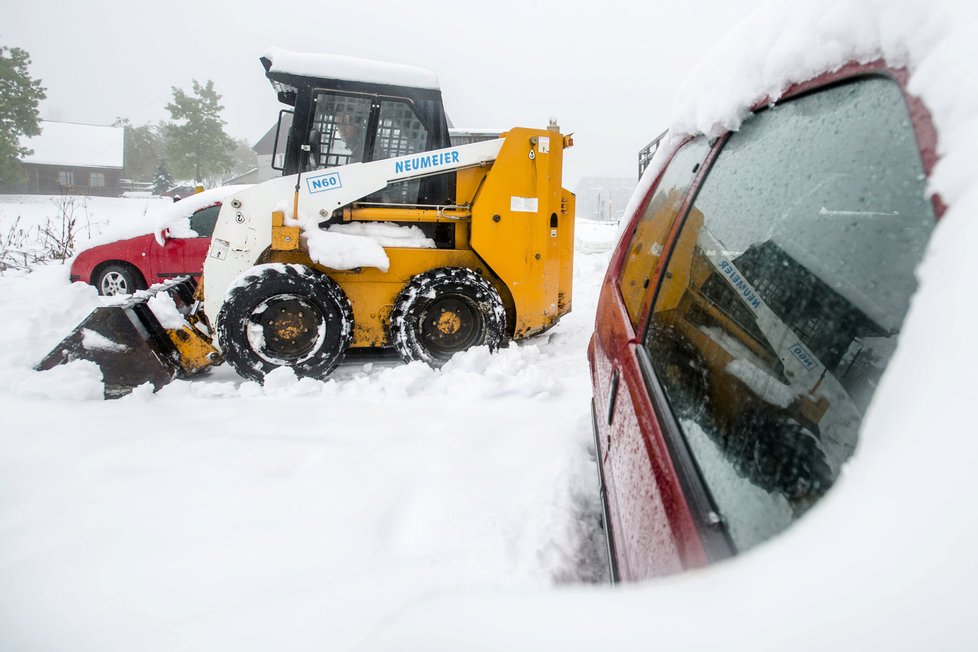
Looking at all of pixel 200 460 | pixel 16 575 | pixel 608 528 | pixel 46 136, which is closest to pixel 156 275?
pixel 200 460

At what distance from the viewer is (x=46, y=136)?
156ft

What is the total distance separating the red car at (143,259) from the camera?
8.48 metres

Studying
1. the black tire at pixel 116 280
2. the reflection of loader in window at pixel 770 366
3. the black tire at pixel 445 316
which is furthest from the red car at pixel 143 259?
the reflection of loader in window at pixel 770 366

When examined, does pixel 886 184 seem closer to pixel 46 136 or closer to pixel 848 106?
pixel 848 106

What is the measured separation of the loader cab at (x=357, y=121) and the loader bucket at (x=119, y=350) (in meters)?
1.96

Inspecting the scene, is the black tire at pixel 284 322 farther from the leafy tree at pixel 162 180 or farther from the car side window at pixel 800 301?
the leafy tree at pixel 162 180

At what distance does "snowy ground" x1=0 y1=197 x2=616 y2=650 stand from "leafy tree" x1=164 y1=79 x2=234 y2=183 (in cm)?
5052

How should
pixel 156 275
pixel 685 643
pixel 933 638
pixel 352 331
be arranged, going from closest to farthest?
1. pixel 933 638
2. pixel 685 643
3. pixel 352 331
4. pixel 156 275

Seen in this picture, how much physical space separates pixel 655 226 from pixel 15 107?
170 feet

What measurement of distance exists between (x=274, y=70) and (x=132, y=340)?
271 cm

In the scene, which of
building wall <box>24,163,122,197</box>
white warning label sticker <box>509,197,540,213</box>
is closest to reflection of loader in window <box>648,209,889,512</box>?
white warning label sticker <box>509,197,540,213</box>

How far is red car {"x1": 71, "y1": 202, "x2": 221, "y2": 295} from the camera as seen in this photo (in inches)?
334

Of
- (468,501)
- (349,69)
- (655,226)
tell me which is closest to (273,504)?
(468,501)

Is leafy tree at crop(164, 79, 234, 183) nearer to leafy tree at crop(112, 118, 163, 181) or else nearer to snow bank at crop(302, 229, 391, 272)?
leafy tree at crop(112, 118, 163, 181)
